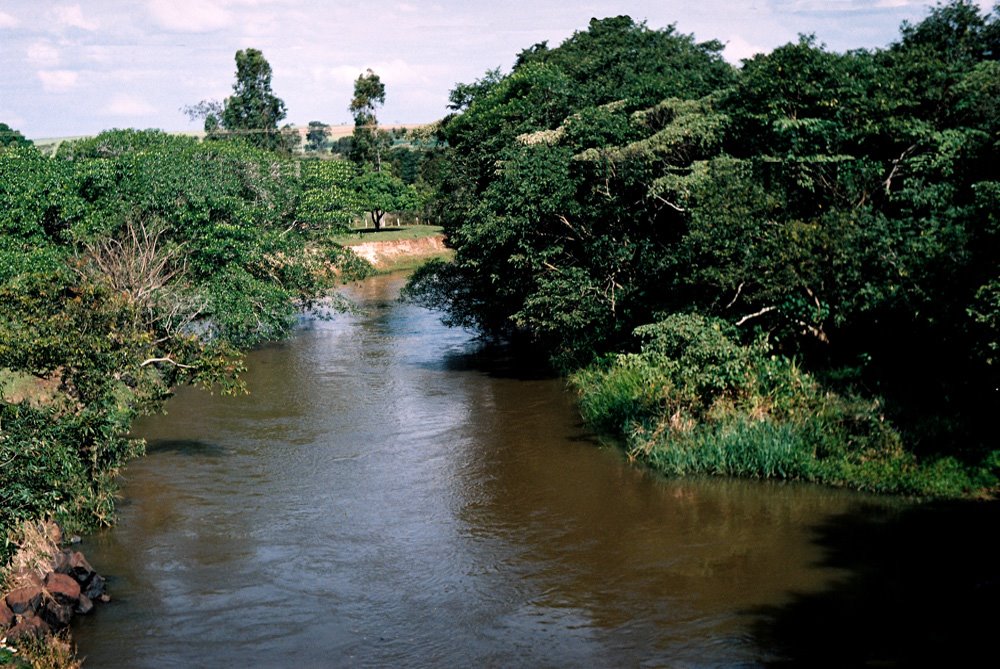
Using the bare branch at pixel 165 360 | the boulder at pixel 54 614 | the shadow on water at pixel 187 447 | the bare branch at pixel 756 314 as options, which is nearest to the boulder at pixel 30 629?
the boulder at pixel 54 614

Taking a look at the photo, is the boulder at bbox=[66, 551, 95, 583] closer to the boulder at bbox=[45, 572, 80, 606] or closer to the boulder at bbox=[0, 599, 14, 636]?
the boulder at bbox=[45, 572, 80, 606]

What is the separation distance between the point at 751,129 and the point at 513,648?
55.9ft

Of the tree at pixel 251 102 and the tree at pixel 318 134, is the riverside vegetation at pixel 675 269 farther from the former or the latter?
the tree at pixel 318 134

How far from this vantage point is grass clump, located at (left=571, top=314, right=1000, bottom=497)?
22094 millimetres

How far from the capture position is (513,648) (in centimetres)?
1641

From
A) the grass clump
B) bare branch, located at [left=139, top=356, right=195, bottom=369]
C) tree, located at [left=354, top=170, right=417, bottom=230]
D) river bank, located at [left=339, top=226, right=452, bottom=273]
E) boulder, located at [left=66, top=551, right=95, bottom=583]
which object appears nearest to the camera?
boulder, located at [left=66, top=551, right=95, bottom=583]

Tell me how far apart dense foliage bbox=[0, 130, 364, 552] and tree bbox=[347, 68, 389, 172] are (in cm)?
4359

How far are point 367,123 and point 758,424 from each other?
71.5 m

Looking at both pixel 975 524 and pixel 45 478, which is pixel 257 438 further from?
pixel 975 524

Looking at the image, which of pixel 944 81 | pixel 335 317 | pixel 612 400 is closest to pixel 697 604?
pixel 612 400

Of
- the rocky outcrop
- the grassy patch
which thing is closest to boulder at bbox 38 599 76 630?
the rocky outcrop

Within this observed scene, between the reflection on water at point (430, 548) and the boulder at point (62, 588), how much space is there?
1.82 feet

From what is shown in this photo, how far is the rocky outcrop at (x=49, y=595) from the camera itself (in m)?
15.5

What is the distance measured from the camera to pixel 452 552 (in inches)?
810
